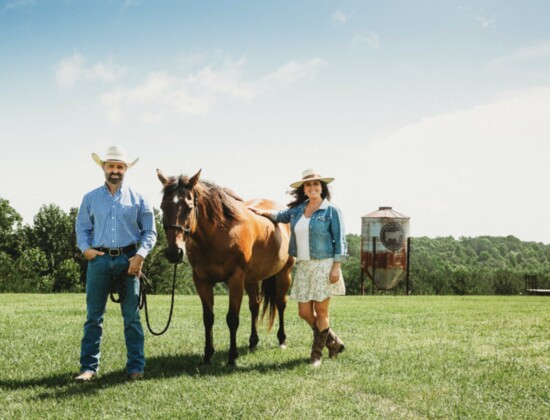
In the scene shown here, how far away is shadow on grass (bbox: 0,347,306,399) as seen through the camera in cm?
544

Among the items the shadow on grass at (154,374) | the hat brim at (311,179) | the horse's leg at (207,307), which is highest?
the hat brim at (311,179)

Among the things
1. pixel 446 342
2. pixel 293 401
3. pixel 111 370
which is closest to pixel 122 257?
pixel 111 370

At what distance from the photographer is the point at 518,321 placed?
11.5 m

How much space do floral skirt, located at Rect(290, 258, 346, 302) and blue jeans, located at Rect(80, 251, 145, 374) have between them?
6.70 ft

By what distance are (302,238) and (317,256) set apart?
0.31 m

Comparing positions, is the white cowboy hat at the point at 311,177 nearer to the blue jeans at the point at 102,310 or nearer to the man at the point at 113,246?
the man at the point at 113,246

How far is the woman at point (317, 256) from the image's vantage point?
265 inches

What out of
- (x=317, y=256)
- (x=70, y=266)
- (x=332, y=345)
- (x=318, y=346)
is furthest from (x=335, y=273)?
(x=70, y=266)

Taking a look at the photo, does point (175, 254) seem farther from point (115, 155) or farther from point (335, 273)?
point (335, 273)

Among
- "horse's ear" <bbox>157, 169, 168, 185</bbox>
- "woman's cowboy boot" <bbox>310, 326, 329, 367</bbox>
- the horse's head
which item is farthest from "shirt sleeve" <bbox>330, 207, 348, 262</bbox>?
"horse's ear" <bbox>157, 169, 168, 185</bbox>

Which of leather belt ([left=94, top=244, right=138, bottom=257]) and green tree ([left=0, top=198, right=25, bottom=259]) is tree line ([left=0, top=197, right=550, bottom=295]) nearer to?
green tree ([left=0, top=198, right=25, bottom=259])

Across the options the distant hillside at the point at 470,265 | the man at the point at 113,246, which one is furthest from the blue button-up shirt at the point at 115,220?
the distant hillside at the point at 470,265

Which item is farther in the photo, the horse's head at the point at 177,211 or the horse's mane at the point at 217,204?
the horse's mane at the point at 217,204

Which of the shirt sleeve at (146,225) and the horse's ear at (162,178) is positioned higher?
the horse's ear at (162,178)
